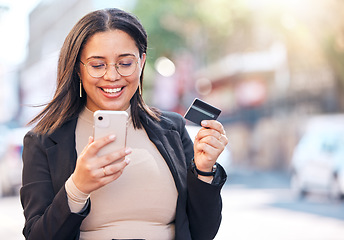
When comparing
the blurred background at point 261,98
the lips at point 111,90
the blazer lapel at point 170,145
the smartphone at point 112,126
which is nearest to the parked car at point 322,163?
the blurred background at point 261,98

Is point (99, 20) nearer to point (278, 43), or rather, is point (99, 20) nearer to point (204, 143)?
point (204, 143)

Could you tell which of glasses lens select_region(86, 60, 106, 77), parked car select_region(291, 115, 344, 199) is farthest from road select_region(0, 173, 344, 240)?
glasses lens select_region(86, 60, 106, 77)

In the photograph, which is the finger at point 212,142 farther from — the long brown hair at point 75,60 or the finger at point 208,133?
the long brown hair at point 75,60

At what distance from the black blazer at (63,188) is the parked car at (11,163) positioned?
8201 mm

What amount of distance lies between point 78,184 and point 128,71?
39 centimetres

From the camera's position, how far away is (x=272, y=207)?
859cm

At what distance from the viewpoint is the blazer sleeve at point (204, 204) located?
5.22ft

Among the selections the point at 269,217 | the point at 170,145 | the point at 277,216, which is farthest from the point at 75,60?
the point at 277,216

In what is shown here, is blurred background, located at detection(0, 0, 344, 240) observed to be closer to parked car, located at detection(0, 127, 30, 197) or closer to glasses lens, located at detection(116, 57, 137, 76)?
parked car, located at detection(0, 127, 30, 197)

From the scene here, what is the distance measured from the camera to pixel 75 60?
62.8 inches

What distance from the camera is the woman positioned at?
60.9 inches

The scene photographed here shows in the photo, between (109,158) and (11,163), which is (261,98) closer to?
(11,163)

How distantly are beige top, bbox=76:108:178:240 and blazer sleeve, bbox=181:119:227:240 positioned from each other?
6 centimetres

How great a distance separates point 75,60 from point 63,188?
394mm
